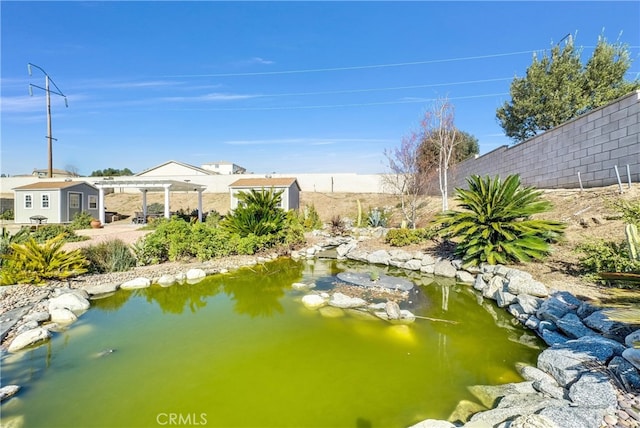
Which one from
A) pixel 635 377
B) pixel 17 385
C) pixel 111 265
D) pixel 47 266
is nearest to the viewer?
pixel 635 377

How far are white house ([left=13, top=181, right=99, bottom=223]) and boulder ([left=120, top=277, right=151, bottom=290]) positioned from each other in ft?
48.1

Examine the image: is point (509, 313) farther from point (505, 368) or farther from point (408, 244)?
point (408, 244)

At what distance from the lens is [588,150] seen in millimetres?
7527

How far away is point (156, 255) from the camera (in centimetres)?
810

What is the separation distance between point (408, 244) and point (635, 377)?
7052 millimetres

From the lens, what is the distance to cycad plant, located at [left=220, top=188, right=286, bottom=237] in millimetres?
9711

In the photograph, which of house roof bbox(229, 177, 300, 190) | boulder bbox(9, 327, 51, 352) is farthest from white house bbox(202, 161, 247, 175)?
boulder bbox(9, 327, 51, 352)

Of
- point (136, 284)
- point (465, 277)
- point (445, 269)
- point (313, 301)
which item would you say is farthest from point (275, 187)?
point (313, 301)

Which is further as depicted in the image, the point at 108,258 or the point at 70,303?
the point at 108,258

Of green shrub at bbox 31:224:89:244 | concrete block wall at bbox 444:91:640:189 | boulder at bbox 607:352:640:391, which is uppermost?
concrete block wall at bbox 444:91:640:189

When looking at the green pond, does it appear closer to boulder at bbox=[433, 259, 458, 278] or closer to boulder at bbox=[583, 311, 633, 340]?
boulder at bbox=[583, 311, 633, 340]

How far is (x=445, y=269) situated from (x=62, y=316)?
24.0ft

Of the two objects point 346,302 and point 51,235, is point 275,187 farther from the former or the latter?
point 346,302

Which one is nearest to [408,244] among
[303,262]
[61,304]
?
[303,262]
